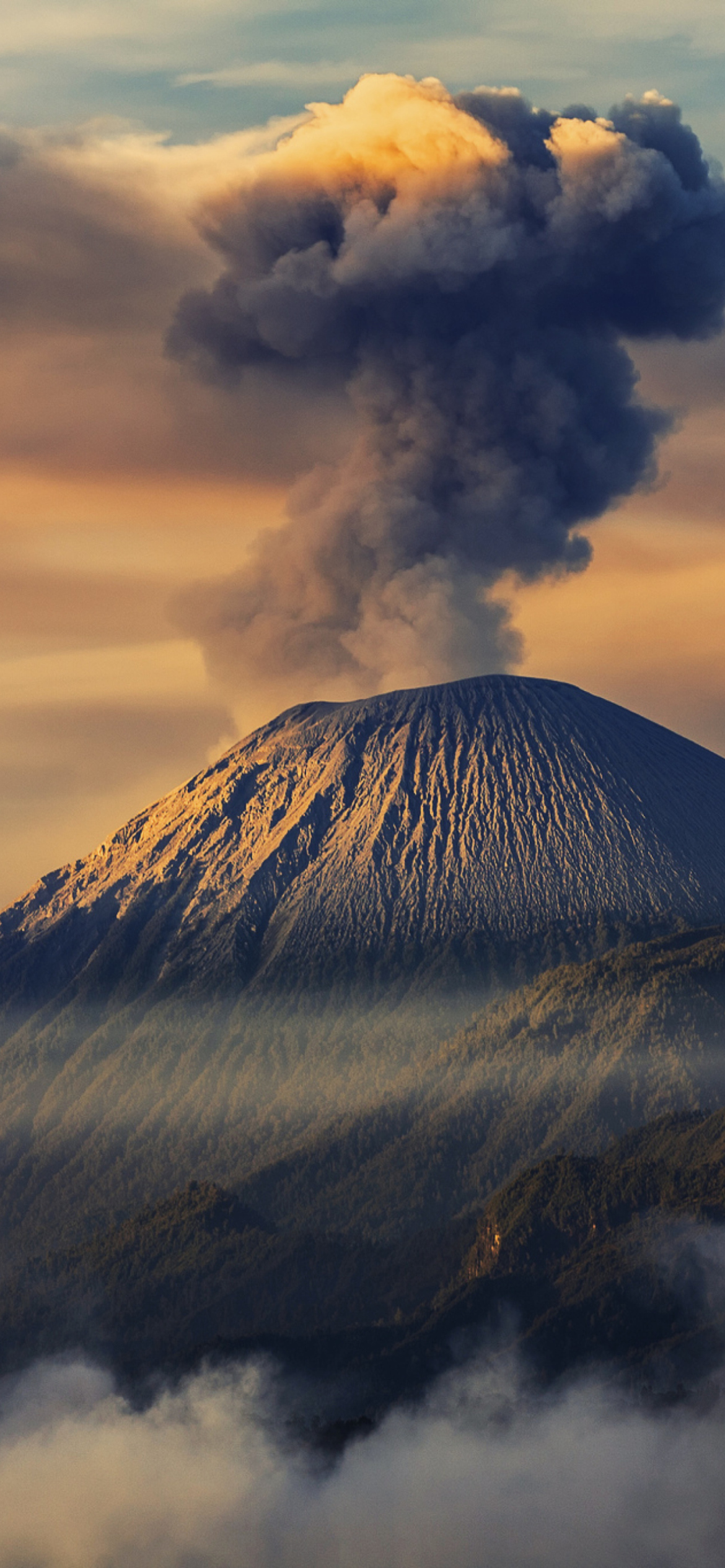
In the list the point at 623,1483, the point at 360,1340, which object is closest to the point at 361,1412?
the point at 360,1340

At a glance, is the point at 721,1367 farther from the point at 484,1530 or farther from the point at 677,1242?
the point at 484,1530

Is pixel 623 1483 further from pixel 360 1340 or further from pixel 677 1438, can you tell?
pixel 360 1340

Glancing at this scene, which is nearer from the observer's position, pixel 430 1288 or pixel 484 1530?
pixel 484 1530

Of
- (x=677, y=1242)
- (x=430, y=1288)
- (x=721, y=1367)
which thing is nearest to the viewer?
(x=721, y=1367)

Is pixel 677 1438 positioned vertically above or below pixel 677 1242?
below

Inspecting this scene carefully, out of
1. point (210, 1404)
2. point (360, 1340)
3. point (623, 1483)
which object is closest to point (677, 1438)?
point (623, 1483)

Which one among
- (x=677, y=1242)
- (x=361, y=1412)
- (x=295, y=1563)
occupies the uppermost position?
(x=677, y=1242)

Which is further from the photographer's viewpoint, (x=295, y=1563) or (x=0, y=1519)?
(x=0, y=1519)

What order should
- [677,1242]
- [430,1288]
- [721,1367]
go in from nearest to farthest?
[721,1367] < [677,1242] < [430,1288]

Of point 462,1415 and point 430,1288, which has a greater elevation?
point 430,1288
